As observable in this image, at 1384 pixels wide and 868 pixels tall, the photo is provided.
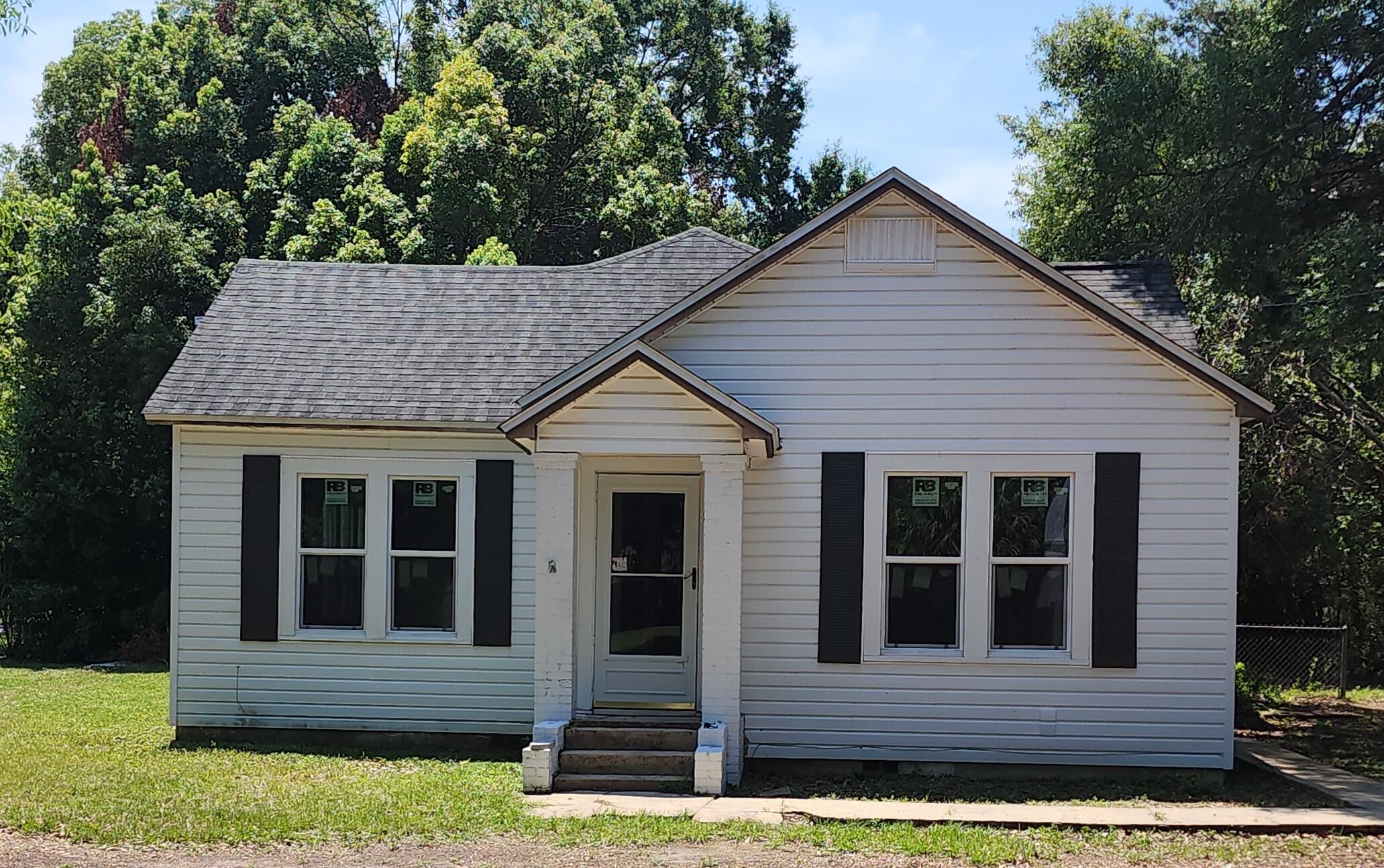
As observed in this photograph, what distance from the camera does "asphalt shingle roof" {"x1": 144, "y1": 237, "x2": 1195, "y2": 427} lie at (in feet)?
42.7

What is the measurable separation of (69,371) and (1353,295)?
2095 cm

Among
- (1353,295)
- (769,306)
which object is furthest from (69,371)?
(1353,295)

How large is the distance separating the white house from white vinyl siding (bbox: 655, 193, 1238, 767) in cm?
3

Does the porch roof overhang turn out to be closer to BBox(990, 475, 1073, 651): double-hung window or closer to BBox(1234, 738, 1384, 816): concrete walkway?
BBox(990, 475, 1073, 651): double-hung window

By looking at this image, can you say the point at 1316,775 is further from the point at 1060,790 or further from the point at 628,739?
the point at 628,739

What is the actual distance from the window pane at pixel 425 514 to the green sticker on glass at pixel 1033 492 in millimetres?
5596

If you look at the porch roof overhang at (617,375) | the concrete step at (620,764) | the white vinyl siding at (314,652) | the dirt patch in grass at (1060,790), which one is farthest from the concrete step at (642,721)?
the porch roof overhang at (617,375)

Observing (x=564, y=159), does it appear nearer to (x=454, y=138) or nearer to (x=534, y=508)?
(x=454, y=138)

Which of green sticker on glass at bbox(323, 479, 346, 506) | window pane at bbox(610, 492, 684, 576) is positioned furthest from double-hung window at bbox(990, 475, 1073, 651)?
green sticker on glass at bbox(323, 479, 346, 506)

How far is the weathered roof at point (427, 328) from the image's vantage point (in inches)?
511

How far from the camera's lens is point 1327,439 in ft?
59.6

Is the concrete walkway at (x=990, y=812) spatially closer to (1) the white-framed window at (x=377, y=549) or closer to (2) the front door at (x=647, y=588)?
(2) the front door at (x=647, y=588)

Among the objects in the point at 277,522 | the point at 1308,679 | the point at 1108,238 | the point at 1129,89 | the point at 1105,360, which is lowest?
the point at 1308,679

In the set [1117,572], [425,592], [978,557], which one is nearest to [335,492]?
[425,592]
